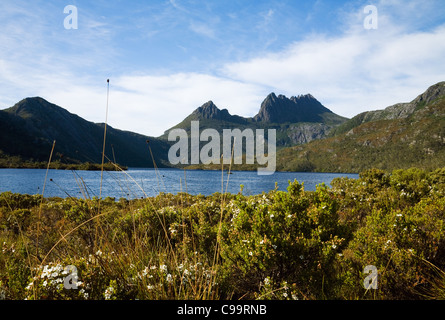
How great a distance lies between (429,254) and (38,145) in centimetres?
22187

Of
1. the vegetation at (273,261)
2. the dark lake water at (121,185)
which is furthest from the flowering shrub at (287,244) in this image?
the dark lake water at (121,185)

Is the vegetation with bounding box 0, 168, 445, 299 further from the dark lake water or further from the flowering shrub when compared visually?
the dark lake water

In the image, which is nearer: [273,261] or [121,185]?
[273,261]

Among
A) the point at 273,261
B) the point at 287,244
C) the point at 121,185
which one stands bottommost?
the point at 273,261

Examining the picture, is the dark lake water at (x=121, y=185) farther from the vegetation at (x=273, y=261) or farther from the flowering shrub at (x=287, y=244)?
the flowering shrub at (x=287, y=244)

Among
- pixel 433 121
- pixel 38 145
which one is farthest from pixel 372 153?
pixel 38 145

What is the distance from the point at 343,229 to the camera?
3.99 m

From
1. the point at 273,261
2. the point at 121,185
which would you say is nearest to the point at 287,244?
the point at 273,261

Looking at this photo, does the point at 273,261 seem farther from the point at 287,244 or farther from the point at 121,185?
the point at 121,185

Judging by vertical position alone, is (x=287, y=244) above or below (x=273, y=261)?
above

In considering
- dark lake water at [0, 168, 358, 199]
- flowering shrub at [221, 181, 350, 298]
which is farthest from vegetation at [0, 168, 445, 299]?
dark lake water at [0, 168, 358, 199]
